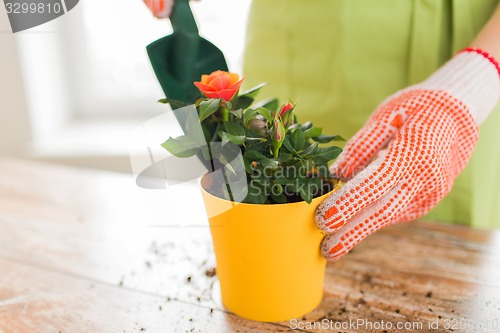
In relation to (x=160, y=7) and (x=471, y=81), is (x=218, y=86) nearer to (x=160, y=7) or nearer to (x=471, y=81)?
(x=160, y=7)

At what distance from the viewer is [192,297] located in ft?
1.89

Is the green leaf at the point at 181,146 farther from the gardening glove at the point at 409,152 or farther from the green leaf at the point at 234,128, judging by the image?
the gardening glove at the point at 409,152

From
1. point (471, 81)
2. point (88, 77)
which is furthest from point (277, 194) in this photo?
point (88, 77)

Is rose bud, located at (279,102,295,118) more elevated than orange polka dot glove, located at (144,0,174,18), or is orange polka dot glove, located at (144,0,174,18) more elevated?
orange polka dot glove, located at (144,0,174,18)

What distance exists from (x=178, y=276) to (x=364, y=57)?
0.41 m

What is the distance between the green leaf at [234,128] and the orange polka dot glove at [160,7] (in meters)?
0.14

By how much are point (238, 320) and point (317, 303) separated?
91 millimetres

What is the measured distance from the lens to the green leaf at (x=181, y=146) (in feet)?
1.55

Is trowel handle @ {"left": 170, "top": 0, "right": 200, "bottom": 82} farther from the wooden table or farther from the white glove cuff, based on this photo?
the white glove cuff

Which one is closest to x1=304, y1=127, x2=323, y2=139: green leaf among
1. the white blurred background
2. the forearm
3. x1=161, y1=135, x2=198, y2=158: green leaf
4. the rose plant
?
the rose plant

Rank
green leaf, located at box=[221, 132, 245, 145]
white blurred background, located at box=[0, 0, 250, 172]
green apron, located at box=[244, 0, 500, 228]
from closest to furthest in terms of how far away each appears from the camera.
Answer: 1. green leaf, located at box=[221, 132, 245, 145]
2. green apron, located at box=[244, 0, 500, 228]
3. white blurred background, located at box=[0, 0, 250, 172]

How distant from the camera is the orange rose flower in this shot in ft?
1.58

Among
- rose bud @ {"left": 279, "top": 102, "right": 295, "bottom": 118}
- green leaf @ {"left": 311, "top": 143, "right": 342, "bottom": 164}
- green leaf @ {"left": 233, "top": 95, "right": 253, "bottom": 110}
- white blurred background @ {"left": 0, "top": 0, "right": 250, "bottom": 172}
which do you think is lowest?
white blurred background @ {"left": 0, "top": 0, "right": 250, "bottom": 172}

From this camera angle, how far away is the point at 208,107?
18.4 inches
